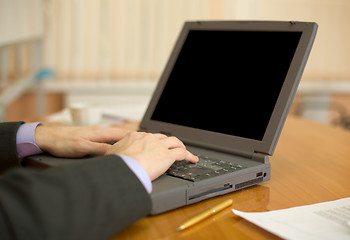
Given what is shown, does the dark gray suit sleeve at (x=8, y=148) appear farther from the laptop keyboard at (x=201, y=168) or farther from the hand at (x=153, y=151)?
the laptop keyboard at (x=201, y=168)

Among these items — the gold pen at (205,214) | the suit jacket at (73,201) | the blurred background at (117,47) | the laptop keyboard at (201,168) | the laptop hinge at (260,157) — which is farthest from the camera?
the blurred background at (117,47)

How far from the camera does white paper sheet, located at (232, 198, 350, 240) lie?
1.87 feet

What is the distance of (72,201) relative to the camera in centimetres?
53

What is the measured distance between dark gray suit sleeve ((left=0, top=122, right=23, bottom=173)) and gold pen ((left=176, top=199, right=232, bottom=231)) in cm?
41

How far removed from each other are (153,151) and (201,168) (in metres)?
0.11

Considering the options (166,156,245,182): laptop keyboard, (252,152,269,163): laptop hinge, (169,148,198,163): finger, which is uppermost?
(169,148,198,163): finger

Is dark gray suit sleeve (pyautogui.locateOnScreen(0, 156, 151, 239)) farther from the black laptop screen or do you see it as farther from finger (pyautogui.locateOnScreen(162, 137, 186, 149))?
the black laptop screen

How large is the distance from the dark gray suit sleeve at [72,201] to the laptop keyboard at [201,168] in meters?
0.14

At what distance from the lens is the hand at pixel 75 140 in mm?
844

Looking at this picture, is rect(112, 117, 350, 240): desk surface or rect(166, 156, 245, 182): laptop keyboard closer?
rect(112, 117, 350, 240): desk surface

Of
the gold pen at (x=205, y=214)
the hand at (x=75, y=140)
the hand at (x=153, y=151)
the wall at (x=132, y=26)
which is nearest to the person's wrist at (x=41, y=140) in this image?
the hand at (x=75, y=140)

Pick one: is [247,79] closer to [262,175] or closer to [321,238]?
[262,175]

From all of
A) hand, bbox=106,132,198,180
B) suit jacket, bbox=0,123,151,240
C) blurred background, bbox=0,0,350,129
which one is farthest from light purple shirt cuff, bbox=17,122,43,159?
blurred background, bbox=0,0,350,129

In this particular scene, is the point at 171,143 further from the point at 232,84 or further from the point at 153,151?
the point at 232,84
